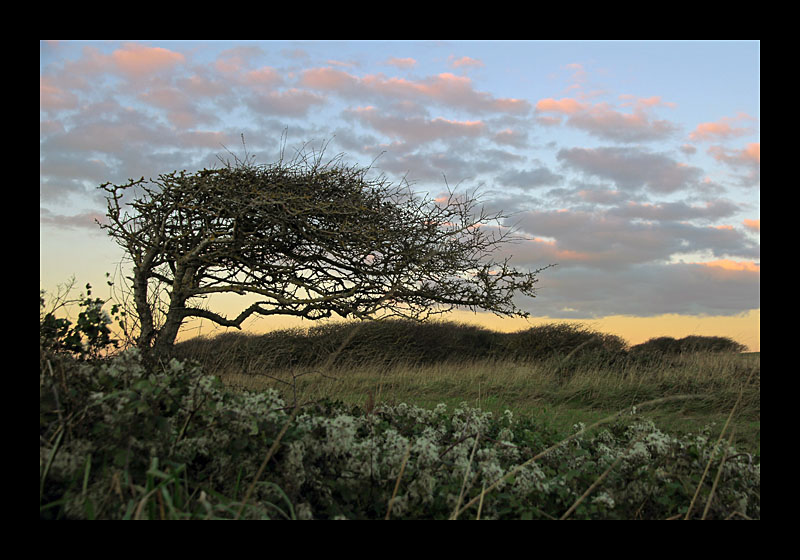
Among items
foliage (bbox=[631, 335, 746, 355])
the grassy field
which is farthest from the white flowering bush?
foliage (bbox=[631, 335, 746, 355])

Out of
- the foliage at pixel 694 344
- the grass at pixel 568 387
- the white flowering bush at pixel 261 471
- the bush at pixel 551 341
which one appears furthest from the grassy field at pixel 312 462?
the foliage at pixel 694 344

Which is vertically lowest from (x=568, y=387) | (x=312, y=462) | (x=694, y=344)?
(x=568, y=387)

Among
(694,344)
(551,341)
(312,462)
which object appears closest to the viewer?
(312,462)

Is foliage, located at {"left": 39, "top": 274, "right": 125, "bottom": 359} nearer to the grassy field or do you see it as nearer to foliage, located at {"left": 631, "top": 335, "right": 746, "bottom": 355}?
the grassy field

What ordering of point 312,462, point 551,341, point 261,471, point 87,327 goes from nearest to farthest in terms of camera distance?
point 261,471, point 312,462, point 87,327, point 551,341

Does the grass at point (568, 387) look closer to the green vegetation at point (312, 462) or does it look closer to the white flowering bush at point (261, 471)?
the green vegetation at point (312, 462)

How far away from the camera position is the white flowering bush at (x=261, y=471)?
98.7 inches

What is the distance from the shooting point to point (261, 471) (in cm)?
269

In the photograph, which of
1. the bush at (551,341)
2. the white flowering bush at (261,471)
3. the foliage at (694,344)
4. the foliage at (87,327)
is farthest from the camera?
the foliage at (694,344)

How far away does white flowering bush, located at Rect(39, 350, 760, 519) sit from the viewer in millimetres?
2506

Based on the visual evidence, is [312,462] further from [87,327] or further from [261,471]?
[87,327]

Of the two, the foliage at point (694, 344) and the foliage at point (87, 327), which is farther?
the foliage at point (694, 344)

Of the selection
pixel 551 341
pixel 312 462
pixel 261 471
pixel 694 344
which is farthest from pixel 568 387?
pixel 694 344
